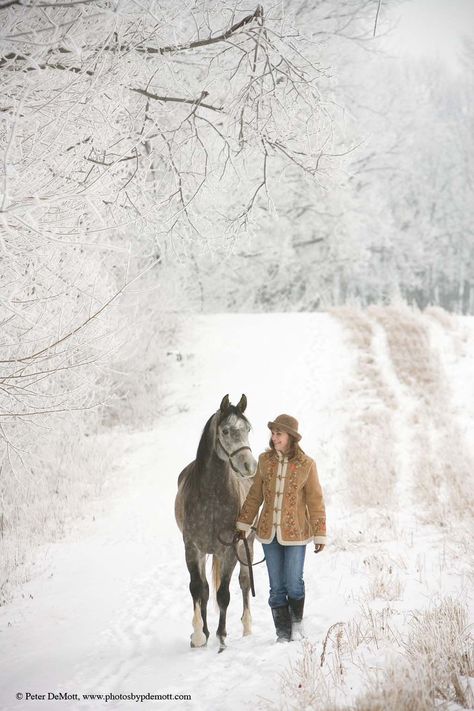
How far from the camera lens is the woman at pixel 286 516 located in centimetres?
362

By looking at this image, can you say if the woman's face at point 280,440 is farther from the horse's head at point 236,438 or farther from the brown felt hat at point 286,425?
the horse's head at point 236,438

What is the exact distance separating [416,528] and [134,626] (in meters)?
3.24

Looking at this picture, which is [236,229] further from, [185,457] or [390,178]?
[390,178]

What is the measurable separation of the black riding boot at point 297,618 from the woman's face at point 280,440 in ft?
3.39

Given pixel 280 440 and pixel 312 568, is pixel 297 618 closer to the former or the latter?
pixel 280 440

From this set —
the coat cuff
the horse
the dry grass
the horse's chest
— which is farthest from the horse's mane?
the dry grass

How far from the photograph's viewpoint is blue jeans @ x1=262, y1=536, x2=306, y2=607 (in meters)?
3.65

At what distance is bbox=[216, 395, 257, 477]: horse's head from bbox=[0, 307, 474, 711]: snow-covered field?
3.68 feet

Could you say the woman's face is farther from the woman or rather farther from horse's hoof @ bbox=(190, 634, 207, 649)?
horse's hoof @ bbox=(190, 634, 207, 649)

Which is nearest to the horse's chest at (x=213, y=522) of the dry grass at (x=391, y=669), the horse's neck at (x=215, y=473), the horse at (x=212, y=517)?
the horse at (x=212, y=517)

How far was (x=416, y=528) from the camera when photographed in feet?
19.9

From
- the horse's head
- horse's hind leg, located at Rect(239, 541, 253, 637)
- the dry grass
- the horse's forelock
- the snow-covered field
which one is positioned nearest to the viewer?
the dry grass

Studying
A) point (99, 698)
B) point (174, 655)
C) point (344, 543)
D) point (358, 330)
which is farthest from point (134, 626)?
point (358, 330)

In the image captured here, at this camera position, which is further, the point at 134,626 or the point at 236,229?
the point at 236,229
